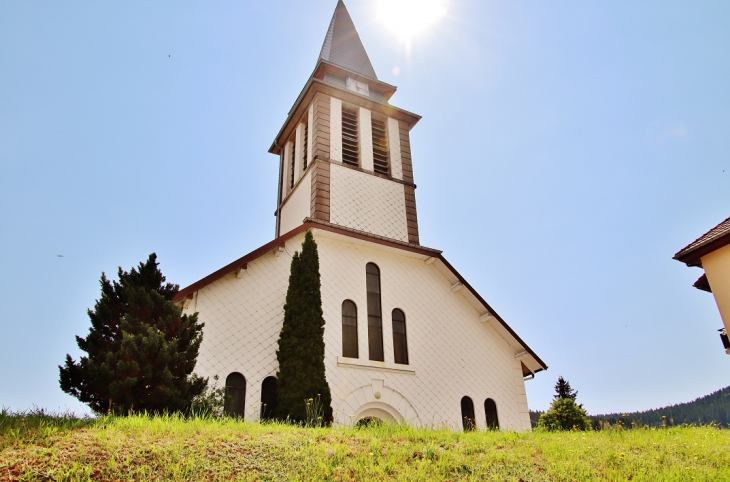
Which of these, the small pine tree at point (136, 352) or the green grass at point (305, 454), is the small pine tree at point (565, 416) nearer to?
the green grass at point (305, 454)

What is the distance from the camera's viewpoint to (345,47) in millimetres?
26969

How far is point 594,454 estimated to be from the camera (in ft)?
30.2

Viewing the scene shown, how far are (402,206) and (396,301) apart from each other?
465cm

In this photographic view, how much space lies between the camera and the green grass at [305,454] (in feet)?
22.0

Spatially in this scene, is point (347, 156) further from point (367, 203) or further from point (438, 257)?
point (438, 257)

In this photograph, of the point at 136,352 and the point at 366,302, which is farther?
the point at 366,302

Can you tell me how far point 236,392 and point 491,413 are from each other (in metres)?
8.51

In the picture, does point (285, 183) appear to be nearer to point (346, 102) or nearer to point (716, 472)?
point (346, 102)

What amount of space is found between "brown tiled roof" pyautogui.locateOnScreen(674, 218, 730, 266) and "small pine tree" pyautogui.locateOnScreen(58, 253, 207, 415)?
1387cm

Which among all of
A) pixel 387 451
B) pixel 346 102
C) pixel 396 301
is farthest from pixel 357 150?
pixel 387 451

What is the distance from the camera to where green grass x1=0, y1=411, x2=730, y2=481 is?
6707mm

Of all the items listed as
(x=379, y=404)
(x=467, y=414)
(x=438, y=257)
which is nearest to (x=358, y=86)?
(x=438, y=257)

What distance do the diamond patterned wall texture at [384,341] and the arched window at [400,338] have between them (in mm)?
179

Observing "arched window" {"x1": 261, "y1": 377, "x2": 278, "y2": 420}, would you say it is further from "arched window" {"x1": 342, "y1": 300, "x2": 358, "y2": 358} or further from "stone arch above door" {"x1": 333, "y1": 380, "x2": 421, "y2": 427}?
"arched window" {"x1": 342, "y1": 300, "x2": 358, "y2": 358}
